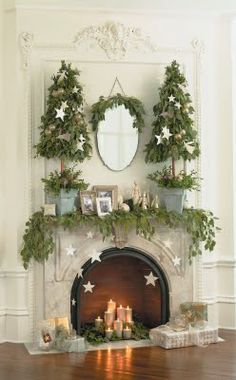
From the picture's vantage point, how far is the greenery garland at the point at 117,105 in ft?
17.3

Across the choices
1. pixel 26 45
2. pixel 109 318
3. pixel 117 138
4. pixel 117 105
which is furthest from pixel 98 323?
pixel 26 45

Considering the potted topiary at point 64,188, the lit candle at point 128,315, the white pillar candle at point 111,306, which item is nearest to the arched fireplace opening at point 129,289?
the white pillar candle at point 111,306

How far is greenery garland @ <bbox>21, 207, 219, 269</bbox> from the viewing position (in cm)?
511

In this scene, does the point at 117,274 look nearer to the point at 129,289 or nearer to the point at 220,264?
the point at 129,289

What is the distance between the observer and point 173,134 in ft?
17.2

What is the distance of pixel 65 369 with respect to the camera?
14.5ft

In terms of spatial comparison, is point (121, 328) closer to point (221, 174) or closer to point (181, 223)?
point (181, 223)

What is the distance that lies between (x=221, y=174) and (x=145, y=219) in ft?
3.29

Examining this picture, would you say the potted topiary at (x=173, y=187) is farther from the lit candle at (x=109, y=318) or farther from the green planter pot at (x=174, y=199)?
the lit candle at (x=109, y=318)

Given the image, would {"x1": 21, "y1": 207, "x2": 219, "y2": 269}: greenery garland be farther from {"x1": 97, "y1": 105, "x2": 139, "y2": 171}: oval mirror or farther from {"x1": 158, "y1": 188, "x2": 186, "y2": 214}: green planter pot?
{"x1": 97, "y1": 105, "x2": 139, "y2": 171}: oval mirror

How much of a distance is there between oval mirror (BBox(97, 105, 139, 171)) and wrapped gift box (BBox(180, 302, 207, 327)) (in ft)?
4.57

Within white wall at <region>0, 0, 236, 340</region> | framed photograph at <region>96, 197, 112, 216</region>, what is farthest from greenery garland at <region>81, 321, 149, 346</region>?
framed photograph at <region>96, 197, 112, 216</region>

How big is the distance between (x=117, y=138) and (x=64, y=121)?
0.58m

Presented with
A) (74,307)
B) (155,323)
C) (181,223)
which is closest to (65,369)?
(74,307)
